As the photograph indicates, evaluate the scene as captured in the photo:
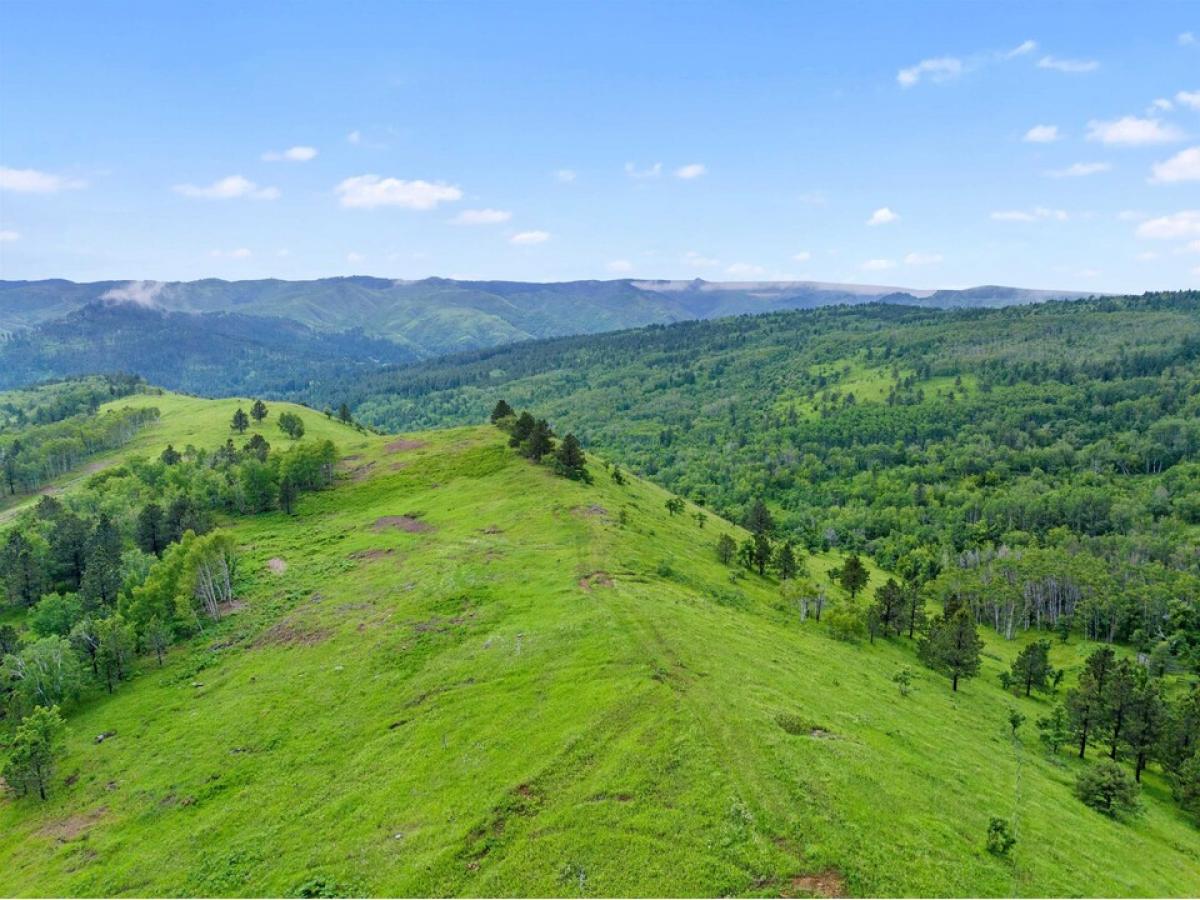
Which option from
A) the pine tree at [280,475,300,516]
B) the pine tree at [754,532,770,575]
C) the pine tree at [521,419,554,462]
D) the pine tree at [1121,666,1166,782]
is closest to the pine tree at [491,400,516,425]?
the pine tree at [521,419,554,462]

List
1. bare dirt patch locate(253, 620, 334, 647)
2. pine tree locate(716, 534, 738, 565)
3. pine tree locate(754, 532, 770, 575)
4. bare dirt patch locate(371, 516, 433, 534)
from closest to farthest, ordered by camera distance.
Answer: bare dirt patch locate(253, 620, 334, 647) → pine tree locate(716, 534, 738, 565) → bare dirt patch locate(371, 516, 433, 534) → pine tree locate(754, 532, 770, 575)

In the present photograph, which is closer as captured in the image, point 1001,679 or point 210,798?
point 210,798

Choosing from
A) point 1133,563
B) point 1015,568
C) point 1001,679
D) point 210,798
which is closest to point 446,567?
point 210,798

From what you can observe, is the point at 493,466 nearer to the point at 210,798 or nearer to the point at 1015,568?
the point at 210,798

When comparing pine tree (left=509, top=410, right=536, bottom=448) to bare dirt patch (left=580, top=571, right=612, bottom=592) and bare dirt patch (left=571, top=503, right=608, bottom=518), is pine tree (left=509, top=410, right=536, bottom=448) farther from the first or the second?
bare dirt patch (left=580, top=571, right=612, bottom=592)

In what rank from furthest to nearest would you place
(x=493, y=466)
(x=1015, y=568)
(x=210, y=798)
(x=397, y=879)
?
(x=1015, y=568)
(x=493, y=466)
(x=210, y=798)
(x=397, y=879)

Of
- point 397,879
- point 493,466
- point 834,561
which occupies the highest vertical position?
point 493,466
